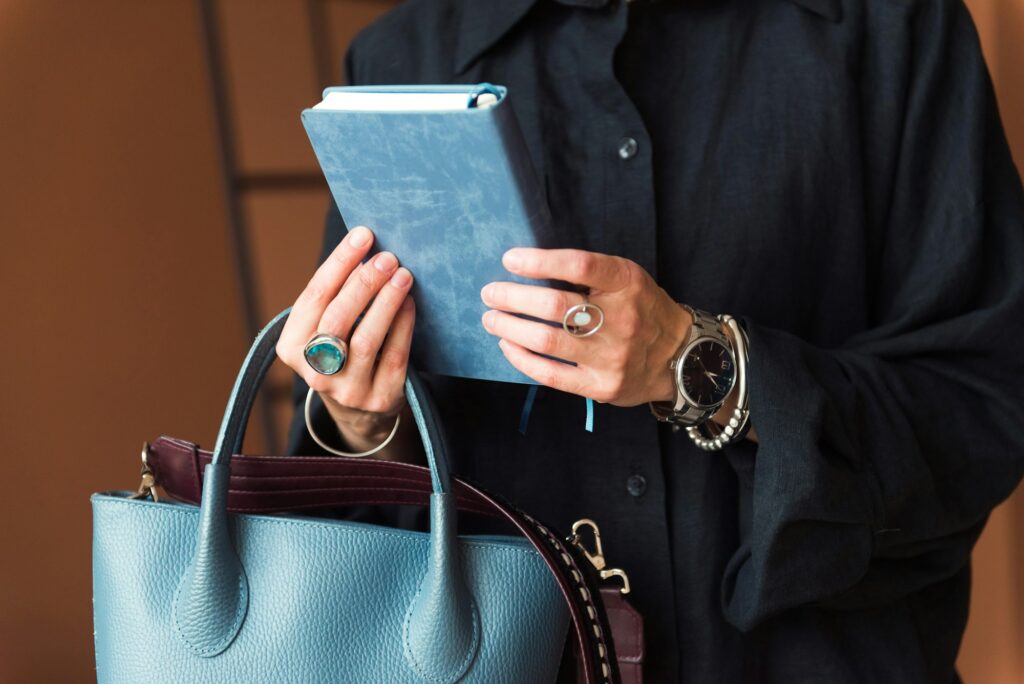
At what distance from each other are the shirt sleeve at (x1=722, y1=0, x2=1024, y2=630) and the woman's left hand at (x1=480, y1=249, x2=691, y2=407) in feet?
0.32

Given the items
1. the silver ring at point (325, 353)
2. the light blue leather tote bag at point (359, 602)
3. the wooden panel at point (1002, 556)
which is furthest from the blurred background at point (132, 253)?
the silver ring at point (325, 353)

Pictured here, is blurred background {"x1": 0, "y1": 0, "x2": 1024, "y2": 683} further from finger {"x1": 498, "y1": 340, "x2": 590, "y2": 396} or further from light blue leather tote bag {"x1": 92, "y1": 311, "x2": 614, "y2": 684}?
finger {"x1": 498, "y1": 340, "x2": 590, "y2": 396}

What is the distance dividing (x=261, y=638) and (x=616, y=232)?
486 mm

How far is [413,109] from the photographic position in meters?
0.64

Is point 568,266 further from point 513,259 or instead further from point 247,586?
point 247,586

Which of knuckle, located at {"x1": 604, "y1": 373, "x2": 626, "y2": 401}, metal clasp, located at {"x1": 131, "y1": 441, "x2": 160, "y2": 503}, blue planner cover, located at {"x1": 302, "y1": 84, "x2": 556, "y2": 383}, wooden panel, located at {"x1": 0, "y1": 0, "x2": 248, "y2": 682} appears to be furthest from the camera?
wooden panel, located at {"x1": 0, "y1": 0, "x2": 248, "y2": 682}

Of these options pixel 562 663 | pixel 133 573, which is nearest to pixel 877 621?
pixel 562 663

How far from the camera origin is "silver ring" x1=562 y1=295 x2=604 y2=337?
704 millimetres

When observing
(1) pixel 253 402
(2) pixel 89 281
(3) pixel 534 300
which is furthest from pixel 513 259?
(2) pixel 89 281

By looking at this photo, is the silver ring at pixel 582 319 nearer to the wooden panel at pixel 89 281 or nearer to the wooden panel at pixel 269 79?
the wooden panel at pixel 89 281

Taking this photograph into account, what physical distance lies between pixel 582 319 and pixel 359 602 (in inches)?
11.1

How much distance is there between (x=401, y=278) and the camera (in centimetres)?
76

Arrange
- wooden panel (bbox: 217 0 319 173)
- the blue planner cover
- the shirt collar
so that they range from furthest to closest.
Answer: wooden panel (bbox: 217 0 319 173) → the shirt collar → the blue planner cover

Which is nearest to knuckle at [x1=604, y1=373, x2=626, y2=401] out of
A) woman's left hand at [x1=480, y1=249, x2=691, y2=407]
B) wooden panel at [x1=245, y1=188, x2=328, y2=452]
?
woman's left hand at [x1=480, y1=249, x2=691, y2=407]
